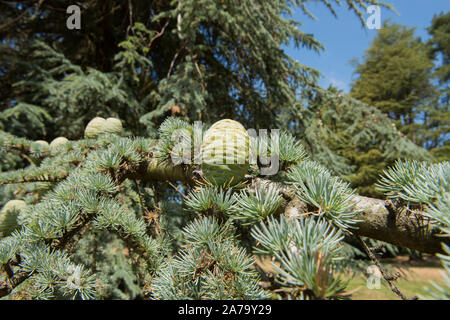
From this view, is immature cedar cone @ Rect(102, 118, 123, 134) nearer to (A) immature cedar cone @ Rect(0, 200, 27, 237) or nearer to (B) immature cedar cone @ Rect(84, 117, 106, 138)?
(B) immature cedar cone @ Rect(84, 117, 106, 138)

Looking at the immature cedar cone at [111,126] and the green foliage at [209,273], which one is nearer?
the green foliage at [209,273]

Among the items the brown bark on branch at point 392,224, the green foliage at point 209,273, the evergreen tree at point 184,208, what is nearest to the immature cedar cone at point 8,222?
the evergreen tree at point 184,208

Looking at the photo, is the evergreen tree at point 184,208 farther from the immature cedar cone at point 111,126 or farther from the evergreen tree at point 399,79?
the evergreen tree at point 399,79

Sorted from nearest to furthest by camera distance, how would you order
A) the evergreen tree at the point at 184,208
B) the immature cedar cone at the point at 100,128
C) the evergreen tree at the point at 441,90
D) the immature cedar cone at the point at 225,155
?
the evergreen tree at the point at 184,208 < the immature cedar cone at the point at 225,155 < the immature cedar cone at the point at 100,128 < the evergreen tree at the point at 441,90

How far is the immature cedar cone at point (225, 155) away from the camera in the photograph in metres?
0.68

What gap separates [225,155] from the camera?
2.20 feet

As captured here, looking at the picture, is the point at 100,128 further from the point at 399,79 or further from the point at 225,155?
the point at 399,79

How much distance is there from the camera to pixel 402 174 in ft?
2.08

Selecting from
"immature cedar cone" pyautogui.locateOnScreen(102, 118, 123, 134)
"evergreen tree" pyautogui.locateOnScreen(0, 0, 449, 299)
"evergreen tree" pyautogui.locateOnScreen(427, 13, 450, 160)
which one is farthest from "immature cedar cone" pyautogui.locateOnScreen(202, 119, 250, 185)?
"evergreen tree" pyautogui.locateOnScreen(427, 13, 450, 160)

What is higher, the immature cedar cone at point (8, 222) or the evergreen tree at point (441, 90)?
the evergreen tree at point (441, 90)

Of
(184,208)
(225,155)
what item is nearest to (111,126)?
(184,208)

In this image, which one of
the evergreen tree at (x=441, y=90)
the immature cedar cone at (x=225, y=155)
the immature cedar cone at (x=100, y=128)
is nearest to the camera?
the immature cedar cone at (x=225, y=155)
